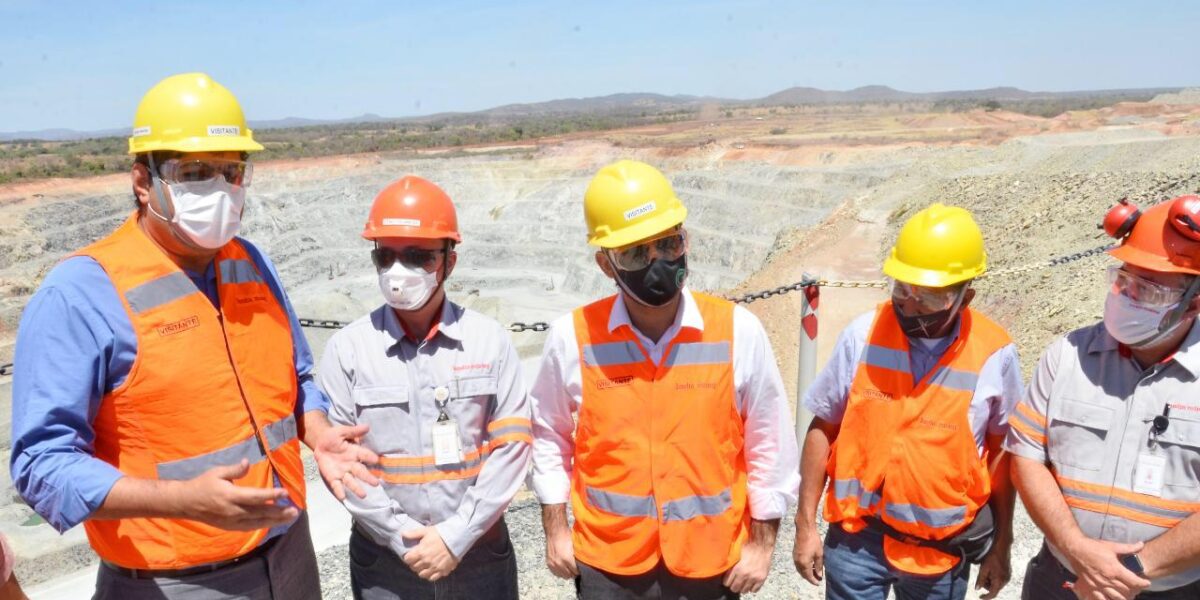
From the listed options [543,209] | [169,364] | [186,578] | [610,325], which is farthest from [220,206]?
[543,209]

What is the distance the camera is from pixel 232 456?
2557 millimetres

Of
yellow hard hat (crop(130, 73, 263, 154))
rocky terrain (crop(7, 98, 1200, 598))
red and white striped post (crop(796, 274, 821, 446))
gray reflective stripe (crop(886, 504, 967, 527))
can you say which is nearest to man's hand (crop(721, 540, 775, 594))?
gray reflective stripe (crop(886, 504, 967, 527))

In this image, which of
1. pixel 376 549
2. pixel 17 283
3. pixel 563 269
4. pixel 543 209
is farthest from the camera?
pixel 543 209

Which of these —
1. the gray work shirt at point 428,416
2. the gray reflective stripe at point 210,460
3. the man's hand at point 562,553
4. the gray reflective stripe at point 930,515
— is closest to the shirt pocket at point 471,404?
the gray work shirt at point 428,416

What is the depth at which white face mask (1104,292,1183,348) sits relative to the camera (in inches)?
99.4

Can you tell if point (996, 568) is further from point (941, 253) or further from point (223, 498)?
point (223, 498)

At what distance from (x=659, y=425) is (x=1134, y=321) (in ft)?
5.32

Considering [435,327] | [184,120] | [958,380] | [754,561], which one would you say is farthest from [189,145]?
[958,380]

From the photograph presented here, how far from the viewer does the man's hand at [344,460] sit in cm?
265

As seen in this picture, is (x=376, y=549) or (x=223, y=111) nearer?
(x=223, y=111)

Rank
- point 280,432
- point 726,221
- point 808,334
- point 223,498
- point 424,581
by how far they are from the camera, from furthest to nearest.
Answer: point 726,221, point 808,334, point 424,581, point 280,432, point 223,498

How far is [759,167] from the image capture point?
34.3 metres

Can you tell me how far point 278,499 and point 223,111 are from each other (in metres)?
1.33

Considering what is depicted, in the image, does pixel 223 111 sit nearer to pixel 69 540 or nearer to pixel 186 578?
pixel 186 578
